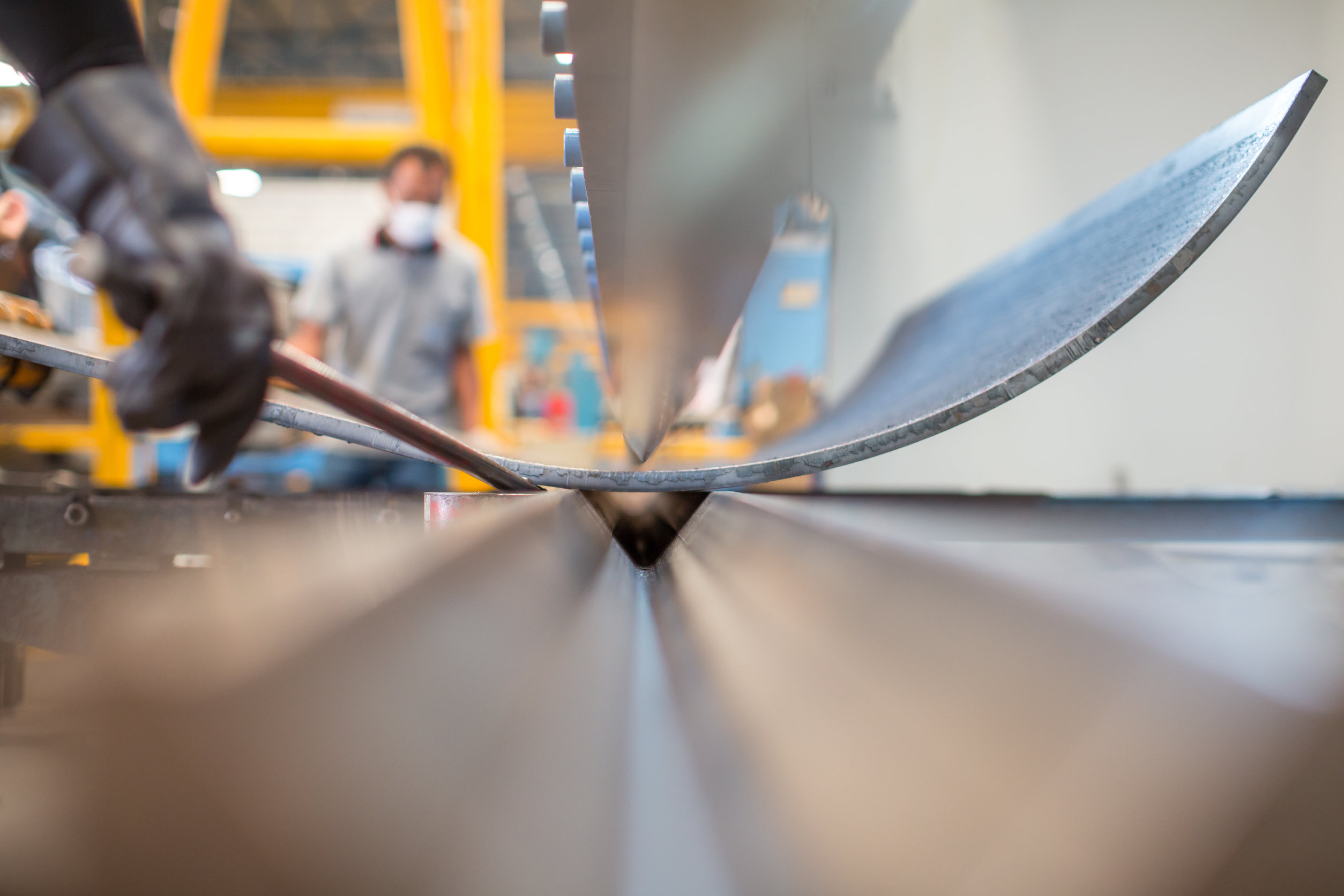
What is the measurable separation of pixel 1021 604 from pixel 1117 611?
0.06 m

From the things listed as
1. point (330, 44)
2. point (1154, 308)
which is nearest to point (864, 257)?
point (1154, 308)

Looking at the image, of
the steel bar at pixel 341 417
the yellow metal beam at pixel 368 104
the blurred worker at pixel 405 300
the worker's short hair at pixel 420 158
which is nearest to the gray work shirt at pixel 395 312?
the blurred worker at pixel 405 300

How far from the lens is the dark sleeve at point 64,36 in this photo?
0.29 meters

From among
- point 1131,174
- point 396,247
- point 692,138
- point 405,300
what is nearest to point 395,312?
point 405,300

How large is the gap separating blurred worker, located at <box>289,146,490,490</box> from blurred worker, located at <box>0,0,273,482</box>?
1.19 meters

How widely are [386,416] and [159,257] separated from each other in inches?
6.0

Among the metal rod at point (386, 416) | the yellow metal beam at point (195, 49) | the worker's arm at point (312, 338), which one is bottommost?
the metal rod at point (386, 416)

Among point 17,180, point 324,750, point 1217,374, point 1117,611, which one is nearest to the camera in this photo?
point 324,750

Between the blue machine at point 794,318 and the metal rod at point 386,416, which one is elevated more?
the blue machine at point 794,318

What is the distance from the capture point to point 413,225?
147cm

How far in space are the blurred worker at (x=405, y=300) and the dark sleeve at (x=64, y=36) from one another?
1.18 metres

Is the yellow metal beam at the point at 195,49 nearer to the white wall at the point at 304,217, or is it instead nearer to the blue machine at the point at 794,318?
the white wall at the point at 304,217

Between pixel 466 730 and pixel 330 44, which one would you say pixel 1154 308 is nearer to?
pixel 466 730

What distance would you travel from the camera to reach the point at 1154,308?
143cm
